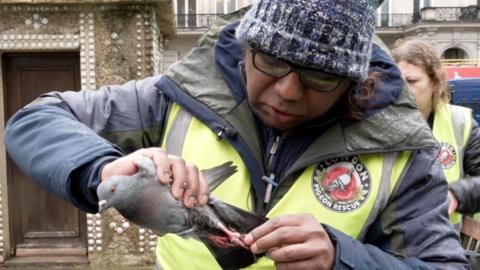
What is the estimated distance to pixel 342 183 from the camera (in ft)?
4.99

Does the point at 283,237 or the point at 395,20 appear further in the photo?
the point at 395,20

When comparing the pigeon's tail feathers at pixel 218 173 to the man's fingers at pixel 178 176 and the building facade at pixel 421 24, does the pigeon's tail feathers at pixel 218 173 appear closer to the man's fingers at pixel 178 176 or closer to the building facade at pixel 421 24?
the man's fingers at pixel 178 176

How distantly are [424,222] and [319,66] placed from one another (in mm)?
468

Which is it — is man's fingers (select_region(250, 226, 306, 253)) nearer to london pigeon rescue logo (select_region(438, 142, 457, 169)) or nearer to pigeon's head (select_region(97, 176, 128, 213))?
pigeon's head (select_region(97, 176, 128, 213))

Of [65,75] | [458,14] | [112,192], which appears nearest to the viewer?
[112,192]

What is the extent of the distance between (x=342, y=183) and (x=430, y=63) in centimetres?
202

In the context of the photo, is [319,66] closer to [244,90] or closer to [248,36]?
[248,36]

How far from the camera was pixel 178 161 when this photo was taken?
4.07 feet

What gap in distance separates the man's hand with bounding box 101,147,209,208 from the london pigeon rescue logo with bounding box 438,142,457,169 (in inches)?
89.1

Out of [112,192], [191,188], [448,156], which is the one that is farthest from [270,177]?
[448,156]

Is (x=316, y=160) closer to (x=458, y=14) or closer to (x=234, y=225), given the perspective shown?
(x=234, y=225)

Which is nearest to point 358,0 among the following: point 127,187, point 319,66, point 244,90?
point 319,66

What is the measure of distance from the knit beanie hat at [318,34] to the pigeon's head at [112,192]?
1.54 feet

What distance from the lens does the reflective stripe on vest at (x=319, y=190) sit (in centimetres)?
149
